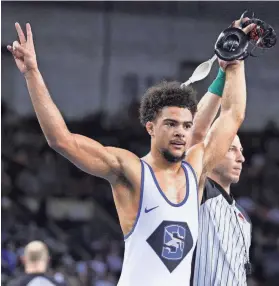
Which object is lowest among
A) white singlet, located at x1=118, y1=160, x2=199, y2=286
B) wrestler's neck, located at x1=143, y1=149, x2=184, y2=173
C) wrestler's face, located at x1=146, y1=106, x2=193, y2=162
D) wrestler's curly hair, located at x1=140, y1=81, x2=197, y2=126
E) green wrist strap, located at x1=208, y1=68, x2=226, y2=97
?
white singlet, located at x1=118, y1=160, x2=199, y2=286

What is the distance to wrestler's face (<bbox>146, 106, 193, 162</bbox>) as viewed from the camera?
412 centimetres

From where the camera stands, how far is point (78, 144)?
3.91 m

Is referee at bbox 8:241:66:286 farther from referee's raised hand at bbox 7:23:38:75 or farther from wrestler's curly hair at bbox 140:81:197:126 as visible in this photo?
referee's raised hand at bbox 7:23:38:75

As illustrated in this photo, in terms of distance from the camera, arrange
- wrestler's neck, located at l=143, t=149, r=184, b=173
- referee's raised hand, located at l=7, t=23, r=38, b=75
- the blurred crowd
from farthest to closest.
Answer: the blurred crowd < wrestler's neck, located at l=143, t=149, r=184, b=173 < referee's raised hand, located at l=7, t=23, r=38, b=75

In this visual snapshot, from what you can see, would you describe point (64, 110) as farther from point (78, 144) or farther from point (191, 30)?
point (78, 144)

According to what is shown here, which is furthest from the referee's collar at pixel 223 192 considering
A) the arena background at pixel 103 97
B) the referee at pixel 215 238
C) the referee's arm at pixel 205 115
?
the arena background at pixel 103 97

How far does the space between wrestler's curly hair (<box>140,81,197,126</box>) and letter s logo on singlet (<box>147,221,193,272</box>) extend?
20.3 inches

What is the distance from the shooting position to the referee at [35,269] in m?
6.68

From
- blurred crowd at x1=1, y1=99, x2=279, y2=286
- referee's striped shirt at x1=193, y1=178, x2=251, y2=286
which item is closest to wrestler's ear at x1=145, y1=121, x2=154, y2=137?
referee's striped shirt at x1=193, y1=178, x2=251, y2=286

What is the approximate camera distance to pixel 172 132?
4121mm

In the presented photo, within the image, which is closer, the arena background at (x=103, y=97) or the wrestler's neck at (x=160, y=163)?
the wrestler's neck at (x=160, y=163)

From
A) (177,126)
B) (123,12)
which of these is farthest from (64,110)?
(177,126)

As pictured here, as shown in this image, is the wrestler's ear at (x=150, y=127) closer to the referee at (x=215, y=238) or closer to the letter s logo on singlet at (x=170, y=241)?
the letter s logo on singlet at (x=170, y=241)

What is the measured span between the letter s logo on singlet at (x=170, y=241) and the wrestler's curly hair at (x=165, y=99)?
514 mm
